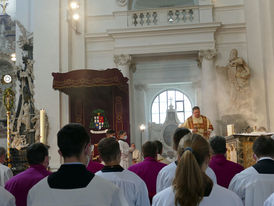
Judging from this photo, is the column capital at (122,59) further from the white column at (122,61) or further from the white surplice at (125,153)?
the white surplice at (125,153)

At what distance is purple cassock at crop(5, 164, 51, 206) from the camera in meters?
4.15

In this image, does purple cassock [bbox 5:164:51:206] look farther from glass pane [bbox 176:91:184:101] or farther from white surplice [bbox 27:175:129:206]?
glass pane [bbox 176:91:184:101]

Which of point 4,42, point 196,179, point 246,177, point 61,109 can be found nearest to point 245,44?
point 61,109

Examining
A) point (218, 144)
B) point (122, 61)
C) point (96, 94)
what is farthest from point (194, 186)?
point (122, 61)

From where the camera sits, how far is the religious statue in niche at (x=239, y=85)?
47.3 feet

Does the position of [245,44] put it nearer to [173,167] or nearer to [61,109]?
[61,109]

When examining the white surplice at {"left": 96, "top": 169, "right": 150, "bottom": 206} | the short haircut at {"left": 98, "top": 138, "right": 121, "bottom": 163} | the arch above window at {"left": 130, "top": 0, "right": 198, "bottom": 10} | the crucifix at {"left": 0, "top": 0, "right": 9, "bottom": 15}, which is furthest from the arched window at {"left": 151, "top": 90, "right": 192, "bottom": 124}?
the short haircut at {"left": 98, "top": 138, "right": 121, "bottom": 163}

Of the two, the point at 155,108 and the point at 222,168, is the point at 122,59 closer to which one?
the point at 155,108

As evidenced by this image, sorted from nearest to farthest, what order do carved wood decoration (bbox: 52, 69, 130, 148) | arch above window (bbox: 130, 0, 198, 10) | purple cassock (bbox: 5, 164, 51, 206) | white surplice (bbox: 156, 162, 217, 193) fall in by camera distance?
1. white surplice (bbox: 156, 162, 217, 193)
2. purple cassock (bbox: 5, 164, 51, 206)
3. carved wood decoration (bbox: 52, 69, 130, 148)
4. arch above window (bbox: 130, 0, 198, 10)

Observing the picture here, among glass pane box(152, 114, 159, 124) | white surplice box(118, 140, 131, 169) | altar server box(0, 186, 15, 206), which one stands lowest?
white surplice box(118, 140, 131, 169)

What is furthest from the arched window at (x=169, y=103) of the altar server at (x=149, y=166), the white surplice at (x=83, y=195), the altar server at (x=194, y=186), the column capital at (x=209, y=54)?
the white surplice at (x=83, y=195)

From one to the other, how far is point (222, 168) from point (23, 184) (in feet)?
8.09

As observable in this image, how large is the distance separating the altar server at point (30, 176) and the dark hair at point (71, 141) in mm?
1751

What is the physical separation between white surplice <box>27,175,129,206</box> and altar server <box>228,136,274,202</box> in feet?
5.95
